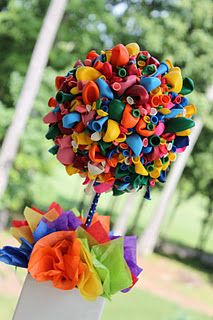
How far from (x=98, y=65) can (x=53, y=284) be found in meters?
0.46

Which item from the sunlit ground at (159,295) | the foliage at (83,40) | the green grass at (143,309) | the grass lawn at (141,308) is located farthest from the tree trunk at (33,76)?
the green grass at (143,309)

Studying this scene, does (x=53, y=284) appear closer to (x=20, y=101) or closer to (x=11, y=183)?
(x=20, y=101)

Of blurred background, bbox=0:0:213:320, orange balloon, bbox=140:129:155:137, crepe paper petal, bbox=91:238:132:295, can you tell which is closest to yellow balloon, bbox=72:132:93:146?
orange balloon, bbox=140:129:155:137

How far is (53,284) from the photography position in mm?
1142

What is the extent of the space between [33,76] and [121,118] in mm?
4826

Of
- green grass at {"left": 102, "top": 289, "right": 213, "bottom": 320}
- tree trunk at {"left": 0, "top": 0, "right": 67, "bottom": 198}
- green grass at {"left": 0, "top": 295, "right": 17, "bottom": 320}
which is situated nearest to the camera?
green grass at {"left": 0, "top": 295, "right": 17, "bottom": 320}

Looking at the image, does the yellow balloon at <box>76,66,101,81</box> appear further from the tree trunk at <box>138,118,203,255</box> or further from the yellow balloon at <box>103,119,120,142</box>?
the tree trunk at <box>138,118,203,255</box>

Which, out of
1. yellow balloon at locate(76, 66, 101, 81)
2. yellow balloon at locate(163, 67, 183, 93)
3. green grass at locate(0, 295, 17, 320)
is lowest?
green grass at locate(0, 295, 17, 320)

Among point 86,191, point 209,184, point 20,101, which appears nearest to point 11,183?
point 20,101

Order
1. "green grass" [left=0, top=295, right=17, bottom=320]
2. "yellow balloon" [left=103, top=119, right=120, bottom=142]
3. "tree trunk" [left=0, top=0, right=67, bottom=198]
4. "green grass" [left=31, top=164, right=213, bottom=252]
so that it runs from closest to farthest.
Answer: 1. "yellow balloon" [left=103, top=119, right=120, bottom=142]
2. "green grass" [left=0, top=295, right=17, bottom=320]
3. "tree trunk" [left=0, top=0, right=67, bottom=198]
4. "green grass" [left=31, top=164, right=213, bottom=252]

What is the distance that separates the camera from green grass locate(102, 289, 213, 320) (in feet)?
20.0

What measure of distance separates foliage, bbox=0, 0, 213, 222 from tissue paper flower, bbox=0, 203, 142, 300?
17.9 ft

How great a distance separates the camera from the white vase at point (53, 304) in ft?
3.81

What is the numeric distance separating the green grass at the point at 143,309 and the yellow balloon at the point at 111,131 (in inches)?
194
